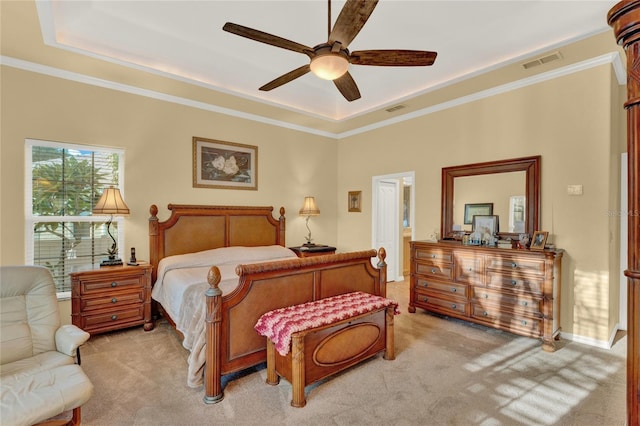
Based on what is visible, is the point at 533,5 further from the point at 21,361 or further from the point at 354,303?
the point at 21,361

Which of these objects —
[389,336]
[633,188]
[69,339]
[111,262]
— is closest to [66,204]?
[111,262]

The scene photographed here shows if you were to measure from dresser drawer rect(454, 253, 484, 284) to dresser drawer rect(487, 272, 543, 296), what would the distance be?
4.2 inches

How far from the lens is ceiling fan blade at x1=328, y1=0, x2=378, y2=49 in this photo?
1.82 meters

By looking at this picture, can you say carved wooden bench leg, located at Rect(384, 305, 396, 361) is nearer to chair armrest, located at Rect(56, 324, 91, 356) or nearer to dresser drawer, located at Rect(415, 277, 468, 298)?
dresser drawer, located at Rect(415, 277, 468, 298)

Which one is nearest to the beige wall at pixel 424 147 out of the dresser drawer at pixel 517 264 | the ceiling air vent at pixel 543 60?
the ceiling air vent at pixel 543 60

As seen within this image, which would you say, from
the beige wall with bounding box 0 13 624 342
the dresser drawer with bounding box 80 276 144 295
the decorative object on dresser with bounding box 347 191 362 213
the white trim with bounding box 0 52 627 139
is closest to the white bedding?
the dresser drawer with bounding box 80 276 144 295

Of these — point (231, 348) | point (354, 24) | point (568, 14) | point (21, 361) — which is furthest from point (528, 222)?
point (21, 361)

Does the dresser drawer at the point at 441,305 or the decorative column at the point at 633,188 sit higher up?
the decorative column at the point at 633,188

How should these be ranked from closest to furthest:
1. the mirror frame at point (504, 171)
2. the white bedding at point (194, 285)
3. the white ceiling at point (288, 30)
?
the white bedding at point (194, 285) → the white ceiling at point (288, 30) → the mirror frame at point (504, 171)

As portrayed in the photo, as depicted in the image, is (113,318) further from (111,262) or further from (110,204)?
(110,204)

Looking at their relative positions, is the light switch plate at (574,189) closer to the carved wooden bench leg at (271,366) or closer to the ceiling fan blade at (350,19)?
the ceiling fan blade at (350,19)

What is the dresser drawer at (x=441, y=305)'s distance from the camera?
376 centimetres

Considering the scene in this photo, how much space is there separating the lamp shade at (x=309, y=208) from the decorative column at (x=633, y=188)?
4.52 m

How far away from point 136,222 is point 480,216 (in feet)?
14.4
